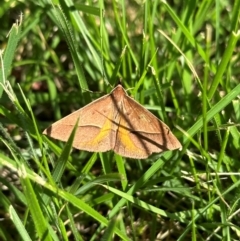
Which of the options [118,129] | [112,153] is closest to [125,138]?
[118,129]

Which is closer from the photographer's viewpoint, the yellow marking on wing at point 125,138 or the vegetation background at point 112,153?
the vegetation background at point 112,153

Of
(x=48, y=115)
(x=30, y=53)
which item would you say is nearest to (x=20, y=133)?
(x=48, y=115)

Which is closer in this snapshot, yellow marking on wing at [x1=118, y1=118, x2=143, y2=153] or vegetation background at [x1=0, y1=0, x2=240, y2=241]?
vegetation background at [x1=0, y1=0, x2=240, y2=241]

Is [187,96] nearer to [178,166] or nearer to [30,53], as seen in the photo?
[178,166]
